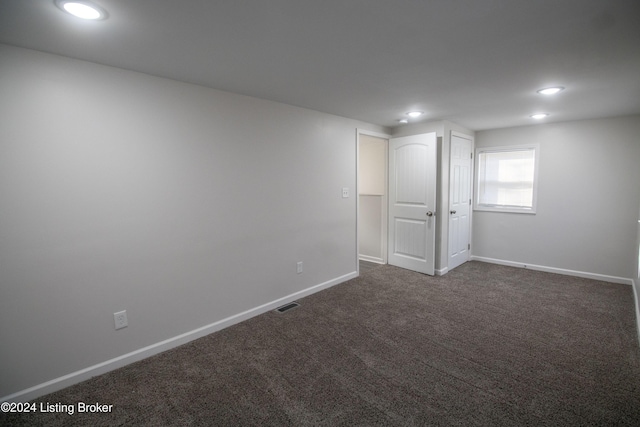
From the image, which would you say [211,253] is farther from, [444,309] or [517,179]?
[517,179]

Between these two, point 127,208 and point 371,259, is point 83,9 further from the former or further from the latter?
point 371,259

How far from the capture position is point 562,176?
4.16 metres

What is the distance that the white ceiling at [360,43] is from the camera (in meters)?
1.44

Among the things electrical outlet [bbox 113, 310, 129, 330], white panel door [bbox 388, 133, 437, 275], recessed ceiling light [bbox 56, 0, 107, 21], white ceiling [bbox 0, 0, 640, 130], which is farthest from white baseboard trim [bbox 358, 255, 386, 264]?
recessed ceiling light [bbox 56, 0, 107, 21]

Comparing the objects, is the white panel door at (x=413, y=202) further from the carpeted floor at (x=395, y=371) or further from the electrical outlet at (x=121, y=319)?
the electrical outlet at (x=121, y=319)

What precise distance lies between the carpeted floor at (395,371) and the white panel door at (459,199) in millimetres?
1311

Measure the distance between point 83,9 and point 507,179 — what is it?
17.1 feet

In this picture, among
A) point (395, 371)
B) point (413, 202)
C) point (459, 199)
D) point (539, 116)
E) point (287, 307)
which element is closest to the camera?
point (395, 371)

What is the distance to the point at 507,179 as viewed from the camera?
4676mm

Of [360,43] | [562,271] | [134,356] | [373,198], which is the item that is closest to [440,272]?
[373,198]

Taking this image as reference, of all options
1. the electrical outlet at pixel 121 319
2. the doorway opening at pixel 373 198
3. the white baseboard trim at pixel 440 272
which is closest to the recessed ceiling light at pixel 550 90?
the doorway opening at pixel 373 198

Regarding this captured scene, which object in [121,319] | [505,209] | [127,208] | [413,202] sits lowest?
[121,319]

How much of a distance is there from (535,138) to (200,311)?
489 cm

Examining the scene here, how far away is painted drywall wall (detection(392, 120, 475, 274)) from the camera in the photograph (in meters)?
4.14
